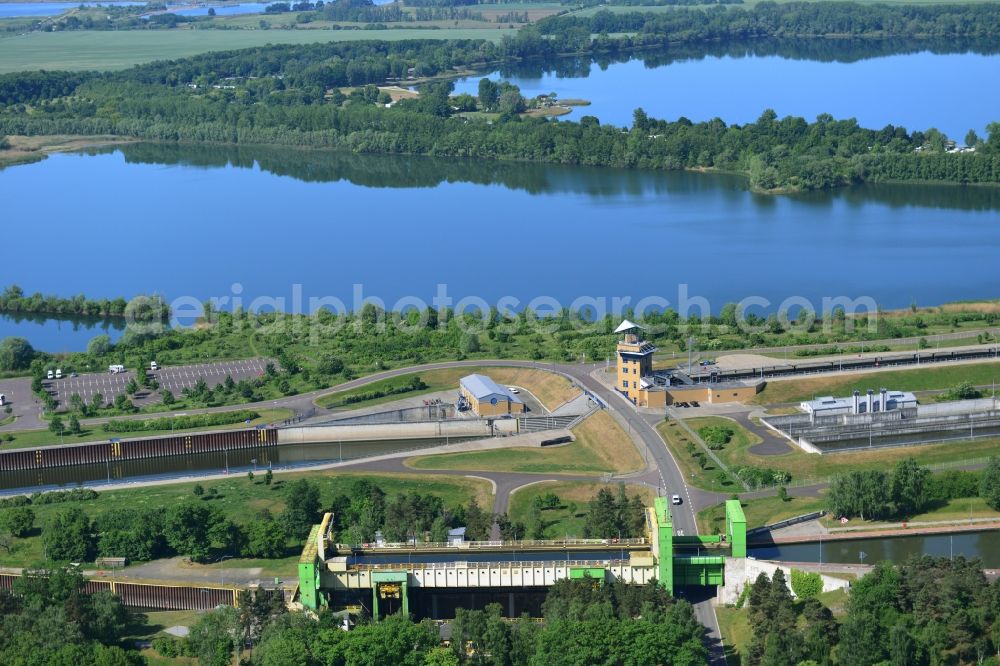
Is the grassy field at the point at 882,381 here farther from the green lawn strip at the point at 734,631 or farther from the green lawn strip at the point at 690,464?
the green lawn strip at the point at 734,631

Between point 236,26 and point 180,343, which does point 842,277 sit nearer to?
point 180,343

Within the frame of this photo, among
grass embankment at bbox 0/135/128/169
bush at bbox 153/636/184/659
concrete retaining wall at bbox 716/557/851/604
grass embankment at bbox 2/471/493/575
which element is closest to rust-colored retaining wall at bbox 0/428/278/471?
grass embankment at bbox 2/471/493/575

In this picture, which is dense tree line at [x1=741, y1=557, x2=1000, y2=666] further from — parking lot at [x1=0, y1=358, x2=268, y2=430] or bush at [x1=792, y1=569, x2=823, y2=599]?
parking lot at [x1=0, y1=358, x2=268, y2=430]

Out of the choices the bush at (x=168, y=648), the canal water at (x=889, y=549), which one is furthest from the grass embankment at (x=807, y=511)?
the bush at (x=168, y=648)

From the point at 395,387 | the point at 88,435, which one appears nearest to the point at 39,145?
the point at 88,435

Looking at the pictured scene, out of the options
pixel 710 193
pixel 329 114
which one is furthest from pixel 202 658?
pixel 329 114

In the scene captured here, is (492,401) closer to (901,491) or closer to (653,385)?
(653,385)
